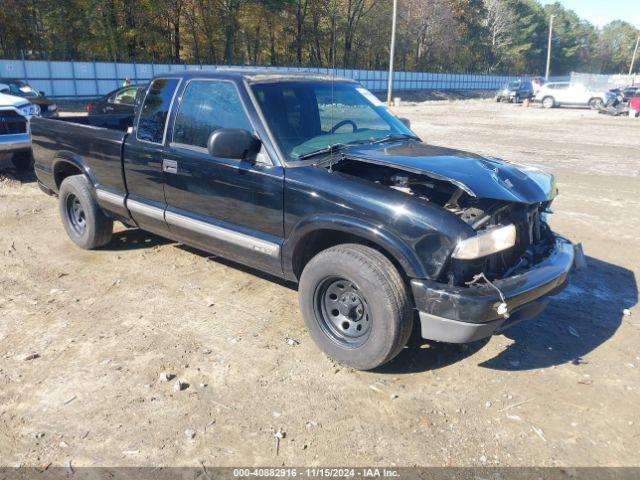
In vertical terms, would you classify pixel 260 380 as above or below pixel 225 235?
below

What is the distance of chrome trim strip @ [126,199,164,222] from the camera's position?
4770 mm

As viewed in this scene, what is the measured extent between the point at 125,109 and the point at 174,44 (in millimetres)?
31893

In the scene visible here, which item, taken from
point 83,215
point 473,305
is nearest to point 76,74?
point 83,215

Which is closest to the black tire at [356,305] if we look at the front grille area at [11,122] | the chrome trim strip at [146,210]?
the chrome trim strip at [146,210]

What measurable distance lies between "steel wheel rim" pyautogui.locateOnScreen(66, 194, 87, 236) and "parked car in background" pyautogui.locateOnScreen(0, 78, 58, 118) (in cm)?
702

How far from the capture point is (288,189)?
146 inches

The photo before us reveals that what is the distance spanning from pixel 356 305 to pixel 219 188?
1489 mm

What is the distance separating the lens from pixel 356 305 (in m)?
3.54

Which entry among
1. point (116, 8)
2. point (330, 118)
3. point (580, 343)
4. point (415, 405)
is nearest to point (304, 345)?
point (415, 405)

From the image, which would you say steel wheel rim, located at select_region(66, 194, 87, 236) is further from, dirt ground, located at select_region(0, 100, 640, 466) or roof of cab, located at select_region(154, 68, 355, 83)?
roof of cab, located at select_region(154, 68, 355, 83)

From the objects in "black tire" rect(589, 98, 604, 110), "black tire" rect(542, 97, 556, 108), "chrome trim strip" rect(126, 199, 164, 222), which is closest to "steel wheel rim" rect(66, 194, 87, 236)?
"chrome trim strip" rect(126, 199, 164, 222)

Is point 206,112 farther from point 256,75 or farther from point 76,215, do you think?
point 76,215

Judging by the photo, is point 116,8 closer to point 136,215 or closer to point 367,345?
point 136,215

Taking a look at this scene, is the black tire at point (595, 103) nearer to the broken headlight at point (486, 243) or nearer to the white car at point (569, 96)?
the white car at point (569, 96)
